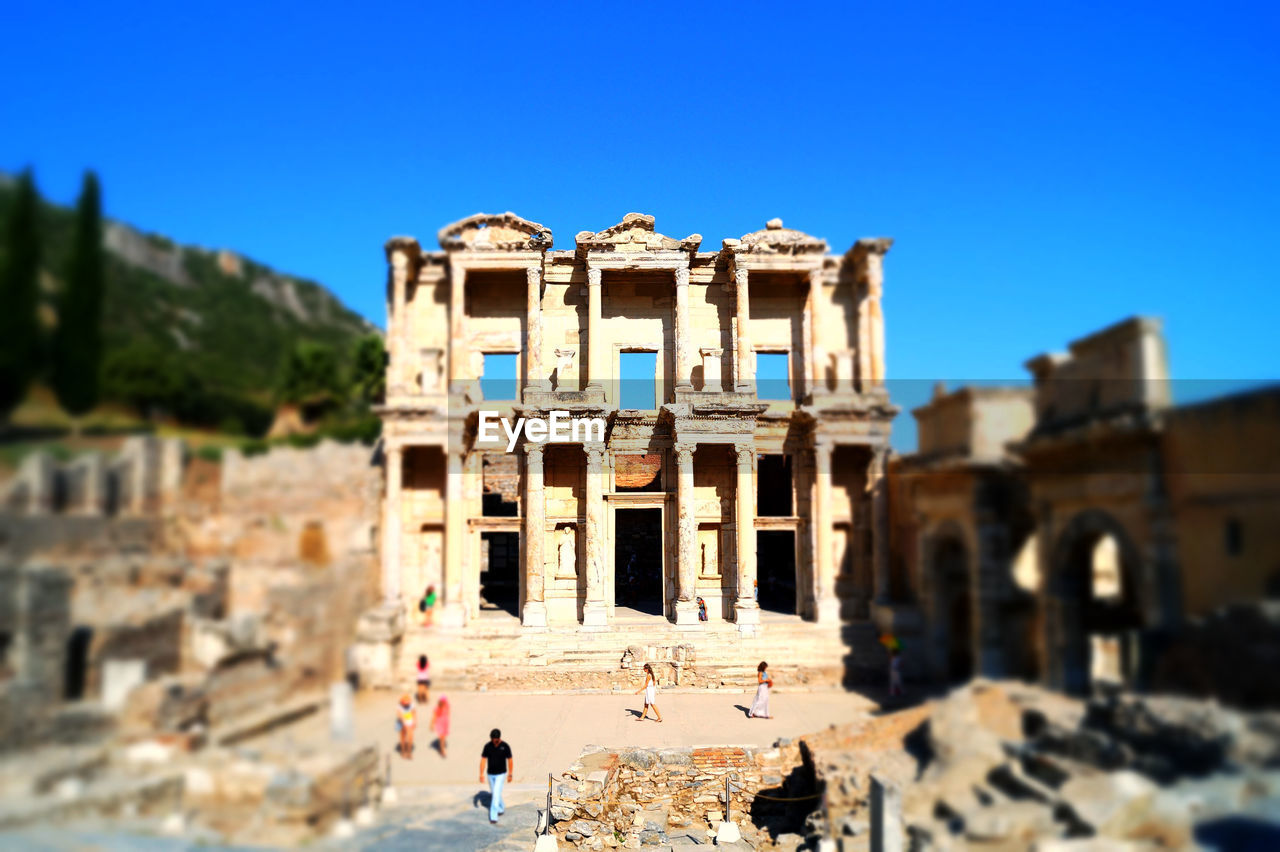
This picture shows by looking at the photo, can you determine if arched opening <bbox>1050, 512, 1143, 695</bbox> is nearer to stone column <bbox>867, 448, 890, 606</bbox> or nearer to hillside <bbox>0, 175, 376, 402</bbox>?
stone column <bbox>867, 448, 890, 606</bbox>

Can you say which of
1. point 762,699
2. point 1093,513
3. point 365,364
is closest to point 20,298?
point 365,364

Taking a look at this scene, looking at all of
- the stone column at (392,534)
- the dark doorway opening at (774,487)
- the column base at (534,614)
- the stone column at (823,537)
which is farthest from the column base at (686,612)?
the dark doorway opening at (774,487)

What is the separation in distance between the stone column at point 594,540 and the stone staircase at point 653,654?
0.66m

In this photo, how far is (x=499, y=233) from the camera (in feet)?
54.3

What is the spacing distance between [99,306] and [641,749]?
849 centimetres

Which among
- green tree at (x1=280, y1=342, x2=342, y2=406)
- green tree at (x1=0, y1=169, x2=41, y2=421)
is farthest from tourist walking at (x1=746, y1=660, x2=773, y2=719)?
green tree at (x1=0, y1=169, x2=41, y2=421)

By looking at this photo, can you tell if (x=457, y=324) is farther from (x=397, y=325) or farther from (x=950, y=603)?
(x=950, y=603)

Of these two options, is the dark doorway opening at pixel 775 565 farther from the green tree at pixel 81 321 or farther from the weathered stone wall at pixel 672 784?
the green tree at pixel 81 321

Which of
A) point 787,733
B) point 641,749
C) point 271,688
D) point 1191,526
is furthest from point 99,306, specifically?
point 787,733

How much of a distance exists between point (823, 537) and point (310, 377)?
12.3 m

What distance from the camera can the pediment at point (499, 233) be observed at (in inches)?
637

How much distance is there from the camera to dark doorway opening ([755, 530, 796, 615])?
72.1 feet

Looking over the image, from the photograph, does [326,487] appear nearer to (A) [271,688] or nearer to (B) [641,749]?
(A) [271,688]

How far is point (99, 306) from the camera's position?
13.2 feet
